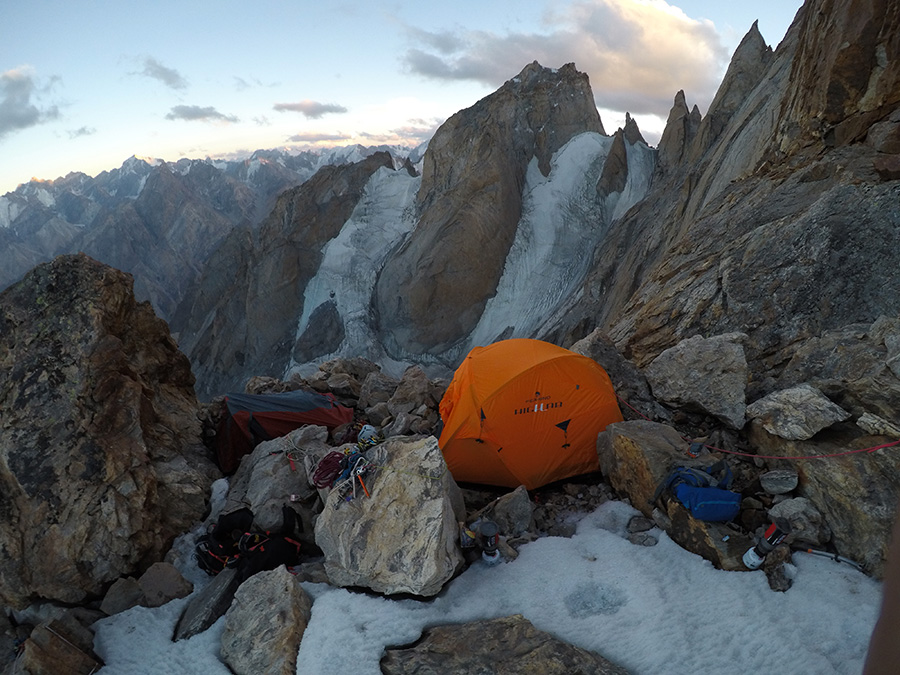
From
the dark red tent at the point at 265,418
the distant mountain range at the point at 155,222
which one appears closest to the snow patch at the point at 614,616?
the dark red tent at the point at 265,418

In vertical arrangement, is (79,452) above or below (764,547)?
above

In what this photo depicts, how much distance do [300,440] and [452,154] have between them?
3795 cm

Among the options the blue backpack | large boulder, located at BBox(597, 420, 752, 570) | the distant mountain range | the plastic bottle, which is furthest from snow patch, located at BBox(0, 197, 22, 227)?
the plastic bottle

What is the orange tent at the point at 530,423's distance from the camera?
26.1 feet

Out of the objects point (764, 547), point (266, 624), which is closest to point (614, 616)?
point (764, 547)

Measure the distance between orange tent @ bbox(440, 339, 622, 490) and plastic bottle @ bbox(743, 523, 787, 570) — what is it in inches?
114

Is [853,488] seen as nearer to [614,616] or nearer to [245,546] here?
[614,616]

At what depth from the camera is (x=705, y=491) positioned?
580cm

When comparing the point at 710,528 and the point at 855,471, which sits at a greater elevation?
the point at 855,471

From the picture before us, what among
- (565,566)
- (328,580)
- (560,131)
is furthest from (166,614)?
(560,131)

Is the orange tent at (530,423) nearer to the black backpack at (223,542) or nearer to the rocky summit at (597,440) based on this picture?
→ the rocky summit at (597,440)

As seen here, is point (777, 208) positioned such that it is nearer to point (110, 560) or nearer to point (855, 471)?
point (855, 471)

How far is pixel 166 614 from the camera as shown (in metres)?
5.99

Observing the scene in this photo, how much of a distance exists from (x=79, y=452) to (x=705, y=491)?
27.2ft
